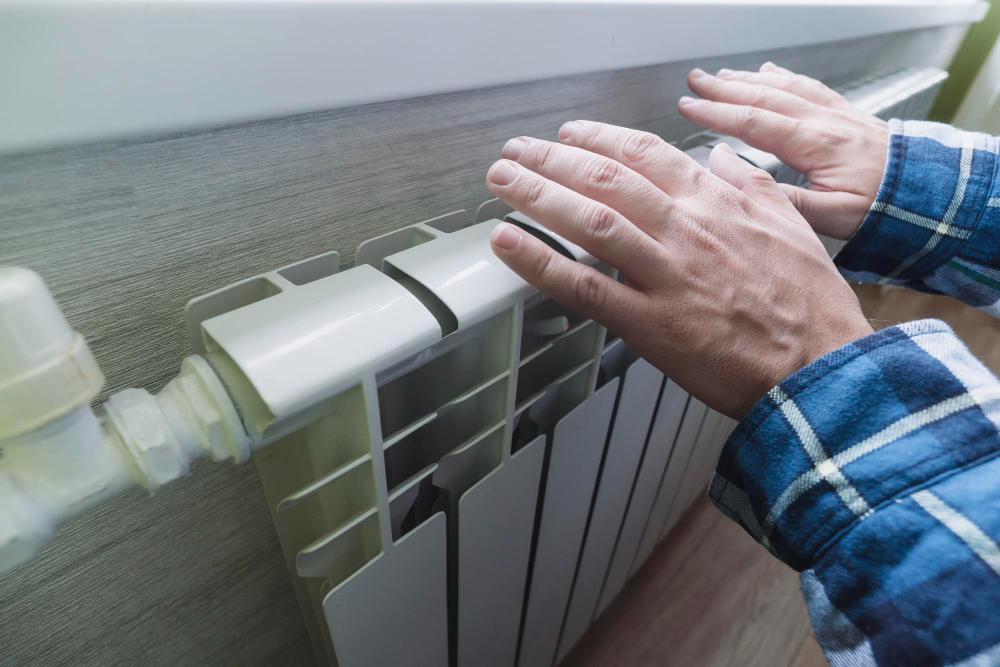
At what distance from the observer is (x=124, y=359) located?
1.00 feet

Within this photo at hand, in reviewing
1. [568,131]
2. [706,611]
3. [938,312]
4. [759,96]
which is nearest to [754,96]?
[759,96]

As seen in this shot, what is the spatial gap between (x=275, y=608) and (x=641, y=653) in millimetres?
663

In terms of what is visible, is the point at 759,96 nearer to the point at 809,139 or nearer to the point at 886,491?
the point at 809,139

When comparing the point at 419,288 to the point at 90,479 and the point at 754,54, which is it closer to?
the point at 90,479

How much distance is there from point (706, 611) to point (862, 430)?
81 cm

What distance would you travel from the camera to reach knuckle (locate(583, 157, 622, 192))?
34cm

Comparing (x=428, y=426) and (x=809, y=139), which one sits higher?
(x=809, y=139)

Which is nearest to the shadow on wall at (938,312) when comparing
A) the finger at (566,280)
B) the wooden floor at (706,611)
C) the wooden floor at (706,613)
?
the wooden floor at (706,611)

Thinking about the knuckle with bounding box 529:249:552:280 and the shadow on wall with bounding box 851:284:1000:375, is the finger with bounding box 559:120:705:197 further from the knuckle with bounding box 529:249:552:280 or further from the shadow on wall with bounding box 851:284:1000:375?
the shadow on wall with bounding box 851:284:1000:375

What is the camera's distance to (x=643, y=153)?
368mm

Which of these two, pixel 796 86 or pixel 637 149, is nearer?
pixel 637 149

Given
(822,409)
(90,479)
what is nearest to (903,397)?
(822,409)

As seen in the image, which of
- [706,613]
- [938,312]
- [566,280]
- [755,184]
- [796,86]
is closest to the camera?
[566,280]

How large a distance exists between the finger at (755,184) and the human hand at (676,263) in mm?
27
